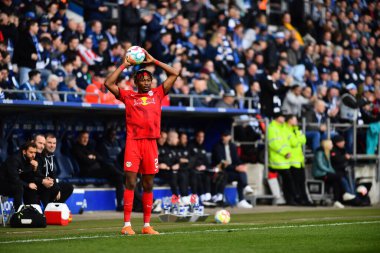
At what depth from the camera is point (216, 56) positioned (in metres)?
26.0

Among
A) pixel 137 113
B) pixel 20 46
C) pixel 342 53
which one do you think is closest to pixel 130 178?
pixel 137 113

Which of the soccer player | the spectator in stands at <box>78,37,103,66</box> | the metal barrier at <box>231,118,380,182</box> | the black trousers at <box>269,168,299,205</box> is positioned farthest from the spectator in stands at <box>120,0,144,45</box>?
the soccer player

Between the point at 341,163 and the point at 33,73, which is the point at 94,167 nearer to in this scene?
the point at 33,73

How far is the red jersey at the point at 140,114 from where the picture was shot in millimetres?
13781

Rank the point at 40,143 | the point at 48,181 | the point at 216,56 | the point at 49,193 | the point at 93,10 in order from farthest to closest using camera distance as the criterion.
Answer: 1. the point at 216,56
2. the point at 93,10
3. the point at 40,143
4. the point at 49,193
5. the point at 48,181

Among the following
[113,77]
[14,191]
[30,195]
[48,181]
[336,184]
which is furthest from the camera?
[336,184]

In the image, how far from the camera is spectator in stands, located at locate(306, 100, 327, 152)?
24188 millimetres

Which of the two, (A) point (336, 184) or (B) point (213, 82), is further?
(B) point (213, 82)

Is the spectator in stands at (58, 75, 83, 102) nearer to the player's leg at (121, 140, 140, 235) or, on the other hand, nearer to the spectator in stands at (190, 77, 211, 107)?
the spectator in stands at (190, 77, 211, 107)

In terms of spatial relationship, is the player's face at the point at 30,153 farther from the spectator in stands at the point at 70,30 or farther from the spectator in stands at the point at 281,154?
the spectator in stands at the point at 281,154

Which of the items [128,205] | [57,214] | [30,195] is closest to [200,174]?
[30,195]

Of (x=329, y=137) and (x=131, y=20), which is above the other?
(x=131, y=20)

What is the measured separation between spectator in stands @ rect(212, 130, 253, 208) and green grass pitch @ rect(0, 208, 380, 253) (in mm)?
5249

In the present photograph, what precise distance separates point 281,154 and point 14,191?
27.9ft
